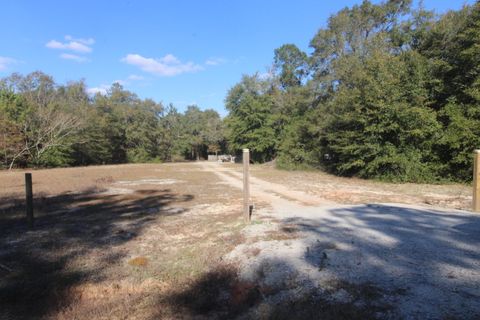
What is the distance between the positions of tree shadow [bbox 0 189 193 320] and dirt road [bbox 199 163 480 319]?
84.6 inches

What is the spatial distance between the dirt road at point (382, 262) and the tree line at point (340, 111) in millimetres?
9340

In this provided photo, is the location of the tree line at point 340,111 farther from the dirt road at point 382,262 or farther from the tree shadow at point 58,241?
the tree shadow at point 58,241

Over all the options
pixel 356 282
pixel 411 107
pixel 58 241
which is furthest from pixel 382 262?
pixel 411 107

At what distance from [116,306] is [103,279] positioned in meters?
0.76

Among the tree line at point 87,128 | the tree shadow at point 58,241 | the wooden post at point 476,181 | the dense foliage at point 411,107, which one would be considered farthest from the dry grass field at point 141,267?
the tree line at point 87,128

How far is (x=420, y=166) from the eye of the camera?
14305 mm

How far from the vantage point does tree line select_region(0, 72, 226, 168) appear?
3094 cm

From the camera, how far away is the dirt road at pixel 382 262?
2.81 m

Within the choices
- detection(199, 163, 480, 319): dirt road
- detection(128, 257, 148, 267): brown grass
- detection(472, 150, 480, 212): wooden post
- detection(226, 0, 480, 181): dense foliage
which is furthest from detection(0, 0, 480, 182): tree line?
detection(128, 257, 148, 267): brown grass

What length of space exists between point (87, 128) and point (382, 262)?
41.1 metres

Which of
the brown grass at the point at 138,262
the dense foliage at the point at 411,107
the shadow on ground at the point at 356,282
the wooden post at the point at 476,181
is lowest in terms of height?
the brown grass at the point at 138,262

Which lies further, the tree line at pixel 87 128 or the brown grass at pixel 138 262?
the tree line at pixel 87 128

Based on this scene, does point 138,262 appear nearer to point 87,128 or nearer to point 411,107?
point 411,107

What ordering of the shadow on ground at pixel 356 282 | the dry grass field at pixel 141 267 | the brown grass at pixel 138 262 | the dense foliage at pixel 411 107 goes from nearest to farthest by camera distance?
1. the shadow on ground at pixel 356 282
2. the dry grass field at pixel 141 267
3. the brown grass at pixel 138 262
4. the dense foliage at pixel 411 107
